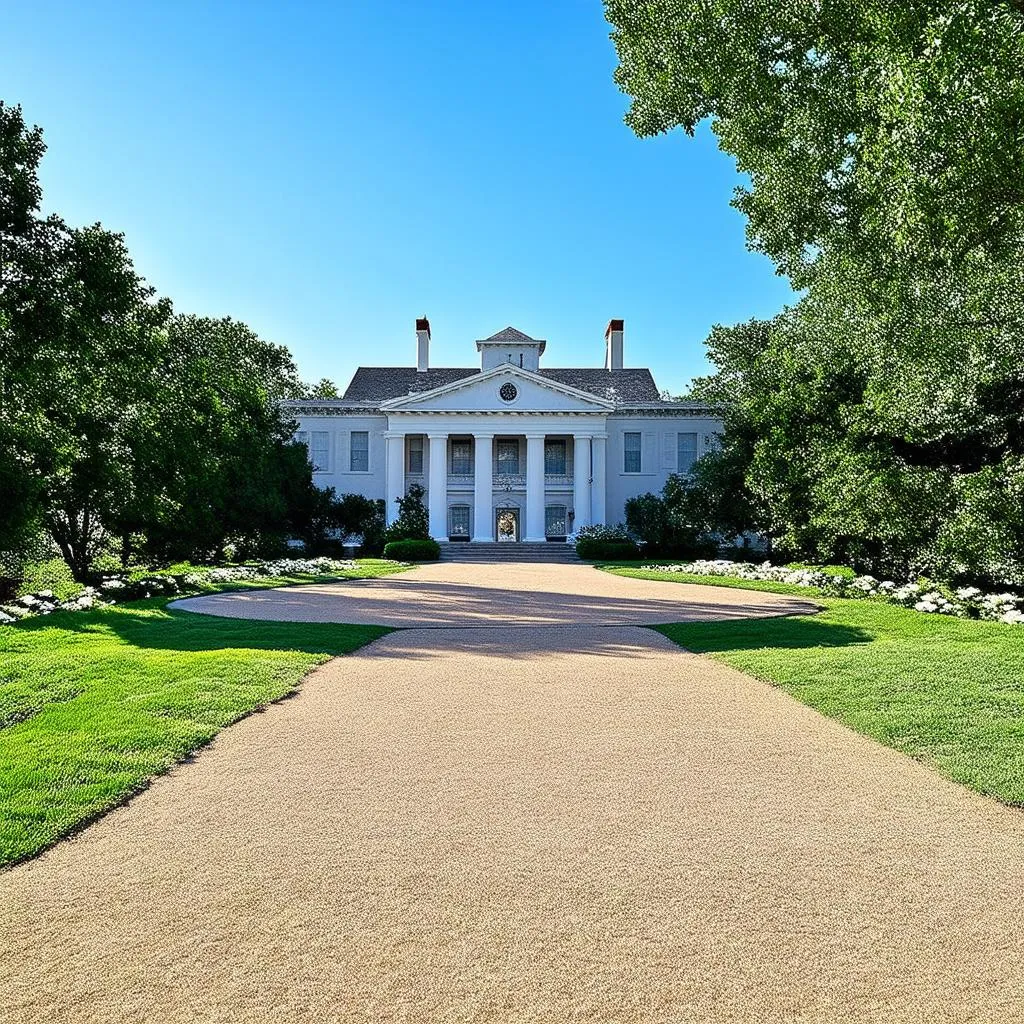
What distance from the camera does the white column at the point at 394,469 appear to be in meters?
47.2

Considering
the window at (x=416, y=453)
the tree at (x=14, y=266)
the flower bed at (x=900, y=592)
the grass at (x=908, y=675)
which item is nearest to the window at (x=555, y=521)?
the window at (x=416, y=453)

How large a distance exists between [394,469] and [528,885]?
146 feet

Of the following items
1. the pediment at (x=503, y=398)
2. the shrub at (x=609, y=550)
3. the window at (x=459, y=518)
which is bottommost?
the shrub at (x=609, y=550)

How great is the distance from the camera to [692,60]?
13055mm

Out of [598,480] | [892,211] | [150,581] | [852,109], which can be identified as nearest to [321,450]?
[598,480]

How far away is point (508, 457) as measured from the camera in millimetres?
49688

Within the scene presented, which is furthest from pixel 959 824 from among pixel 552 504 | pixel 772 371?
pixel 552 504

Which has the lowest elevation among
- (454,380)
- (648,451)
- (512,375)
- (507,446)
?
(648,451)

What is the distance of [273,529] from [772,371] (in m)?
18.4

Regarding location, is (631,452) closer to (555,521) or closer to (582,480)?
(582,480)

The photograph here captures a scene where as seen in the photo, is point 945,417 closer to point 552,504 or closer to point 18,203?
point 18,203

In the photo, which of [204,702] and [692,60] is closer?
[204,702]

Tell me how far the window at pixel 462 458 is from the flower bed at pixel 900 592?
25.3 metres

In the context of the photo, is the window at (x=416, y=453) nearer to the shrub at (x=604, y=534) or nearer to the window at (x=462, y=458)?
the window at (x=462, y=458)
